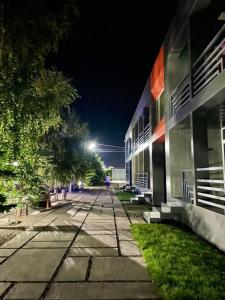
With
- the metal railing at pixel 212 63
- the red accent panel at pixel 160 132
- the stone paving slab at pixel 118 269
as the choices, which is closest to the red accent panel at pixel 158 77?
the red accent panel at pixel 160 132

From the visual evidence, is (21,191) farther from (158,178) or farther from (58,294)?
(158,178)

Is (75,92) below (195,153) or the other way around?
the other way around

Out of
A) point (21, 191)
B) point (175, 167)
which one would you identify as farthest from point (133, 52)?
point (21, 191)

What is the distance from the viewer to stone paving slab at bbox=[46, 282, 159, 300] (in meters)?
3.51

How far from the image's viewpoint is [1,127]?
6457 mm

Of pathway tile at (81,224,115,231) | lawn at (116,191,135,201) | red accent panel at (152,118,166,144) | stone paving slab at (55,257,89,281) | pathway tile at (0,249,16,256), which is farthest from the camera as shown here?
lawn at (116,191,135,201)

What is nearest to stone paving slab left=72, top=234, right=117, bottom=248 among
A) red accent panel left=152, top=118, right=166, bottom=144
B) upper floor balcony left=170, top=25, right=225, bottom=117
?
upper floor balcony left=170, top=25, right=225, bottom=117

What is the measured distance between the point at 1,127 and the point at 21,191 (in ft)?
8.44

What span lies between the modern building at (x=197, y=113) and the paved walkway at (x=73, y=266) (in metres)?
2.15

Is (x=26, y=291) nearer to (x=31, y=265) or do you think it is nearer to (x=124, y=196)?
(x=31, y=265)

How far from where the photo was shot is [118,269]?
4.56 m

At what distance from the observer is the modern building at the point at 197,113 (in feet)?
21.7

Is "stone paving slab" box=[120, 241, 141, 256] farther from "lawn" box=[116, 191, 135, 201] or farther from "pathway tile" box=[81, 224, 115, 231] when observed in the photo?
"lawn" box=[116, 191, 135, 201]

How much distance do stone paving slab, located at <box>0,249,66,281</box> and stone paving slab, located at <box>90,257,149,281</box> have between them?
0.75m
